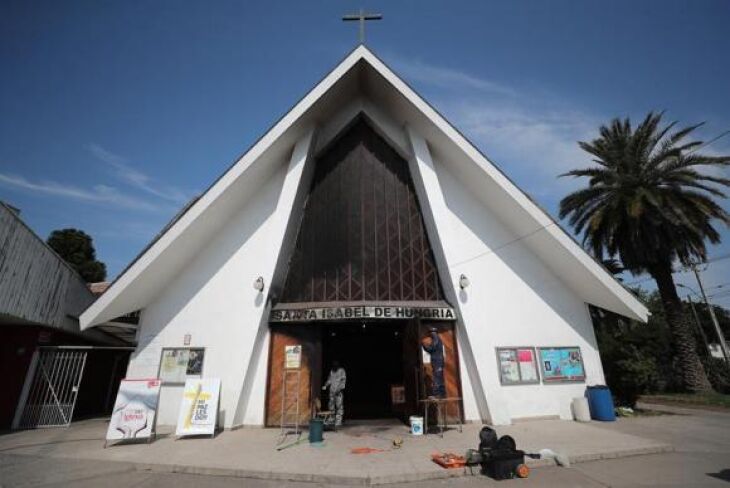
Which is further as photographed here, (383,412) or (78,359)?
(383,412)

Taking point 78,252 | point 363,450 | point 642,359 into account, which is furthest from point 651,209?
point 78,252

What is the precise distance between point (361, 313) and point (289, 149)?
20.6 ft

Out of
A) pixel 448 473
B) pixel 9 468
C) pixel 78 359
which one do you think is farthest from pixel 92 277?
pixel 448 473

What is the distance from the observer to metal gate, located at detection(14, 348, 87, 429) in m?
10.1

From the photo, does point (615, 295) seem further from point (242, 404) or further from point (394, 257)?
point (242, 404)

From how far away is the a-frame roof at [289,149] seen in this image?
32.7 feet

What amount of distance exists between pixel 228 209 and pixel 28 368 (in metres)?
7.66

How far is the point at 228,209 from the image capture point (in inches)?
441

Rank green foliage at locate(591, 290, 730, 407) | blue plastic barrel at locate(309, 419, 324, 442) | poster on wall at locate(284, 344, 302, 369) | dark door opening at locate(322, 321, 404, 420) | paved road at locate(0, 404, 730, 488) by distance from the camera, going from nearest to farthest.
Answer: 1. paved road at locate(0, 404, 730, 488)
2. blue plastic barrel at locate(309, 419, 324, 442)
3. poster on wall at locate(284, 344, 302, 369)
4. green foliage at locate(591, 290, 730, 407)
5. dark door opening at locate(322, 321, 404, 420)

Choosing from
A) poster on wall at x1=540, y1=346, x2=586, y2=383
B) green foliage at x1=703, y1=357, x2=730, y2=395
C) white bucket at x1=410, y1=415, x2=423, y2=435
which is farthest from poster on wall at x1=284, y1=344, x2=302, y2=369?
green foliage at x1=703, y1=357, x2=730, y2=395

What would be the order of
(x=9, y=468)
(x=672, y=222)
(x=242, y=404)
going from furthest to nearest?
(x=672, y=222) < (x=242, y=404) < (x=9, y=468)

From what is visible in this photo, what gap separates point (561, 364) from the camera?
34.4 feet

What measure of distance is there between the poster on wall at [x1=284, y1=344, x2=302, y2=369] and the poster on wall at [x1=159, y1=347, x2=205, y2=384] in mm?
2494

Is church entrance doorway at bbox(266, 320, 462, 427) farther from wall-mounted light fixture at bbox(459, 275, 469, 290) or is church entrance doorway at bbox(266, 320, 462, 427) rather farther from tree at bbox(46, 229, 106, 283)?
tree at bbox(46, 229, 106, 283)
